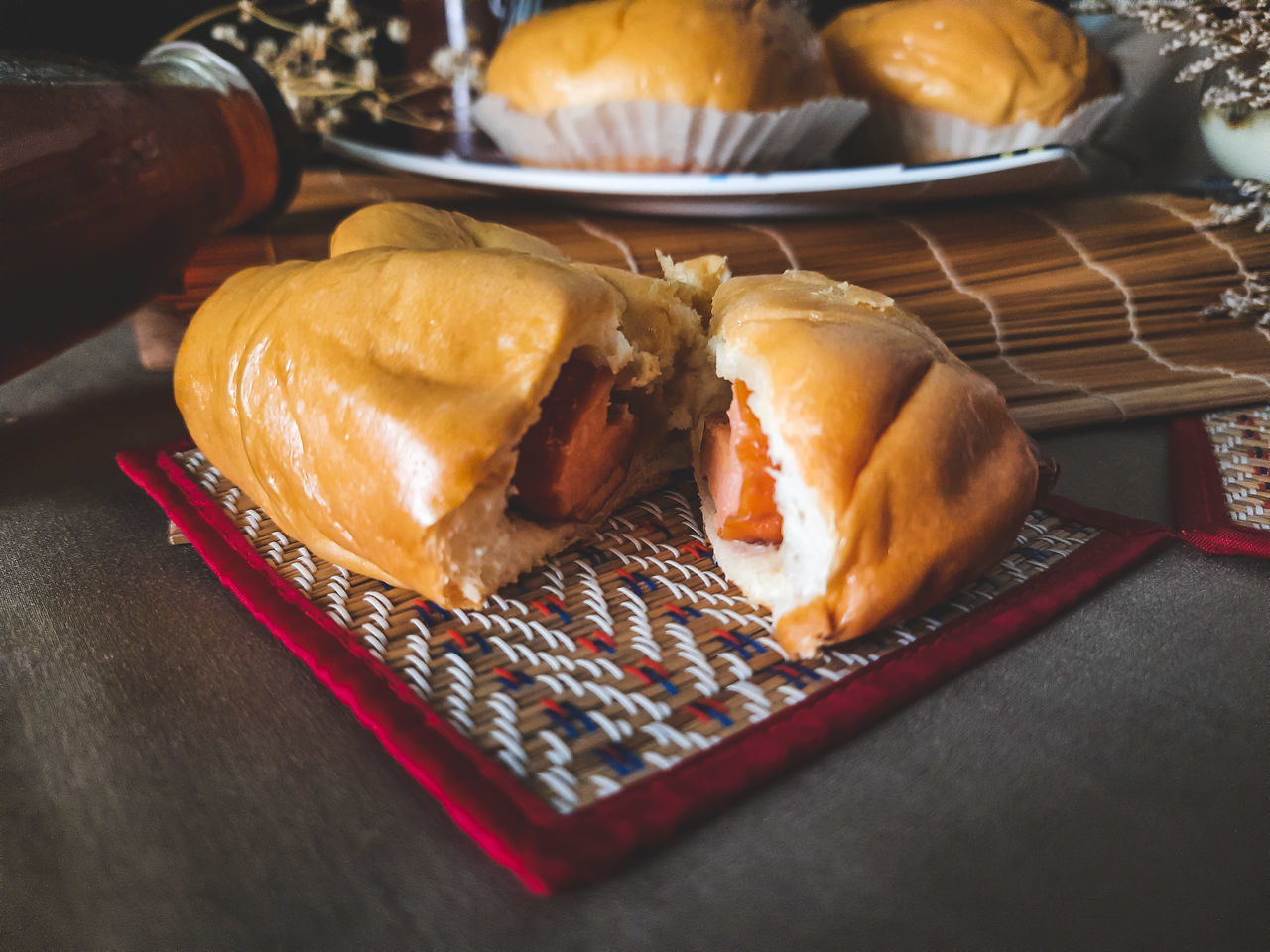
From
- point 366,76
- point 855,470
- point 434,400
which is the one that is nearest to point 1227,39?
point 855,470

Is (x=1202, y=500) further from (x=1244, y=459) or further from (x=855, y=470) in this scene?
(x=855, y=470)

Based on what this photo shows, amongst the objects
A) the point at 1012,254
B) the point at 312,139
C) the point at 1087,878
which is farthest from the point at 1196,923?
the point at 312,139

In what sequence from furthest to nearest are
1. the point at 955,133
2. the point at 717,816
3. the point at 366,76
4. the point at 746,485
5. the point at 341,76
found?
the point at 341,76, the point at 366,76, the point at 955,133, the point at 746,485, the point at 717,816

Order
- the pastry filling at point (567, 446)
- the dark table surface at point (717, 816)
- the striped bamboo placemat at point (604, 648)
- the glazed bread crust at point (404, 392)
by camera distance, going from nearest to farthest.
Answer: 1. the dark table surface at point (717, 816)
2. the striped bamboo placemat at point (604, 648)
3. the glazed bread crust at point (404, 392)
4. the pastry filling at point (567, 446)

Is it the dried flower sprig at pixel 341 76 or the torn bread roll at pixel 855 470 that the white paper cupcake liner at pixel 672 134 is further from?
the torn bread roll at pixel 855 470

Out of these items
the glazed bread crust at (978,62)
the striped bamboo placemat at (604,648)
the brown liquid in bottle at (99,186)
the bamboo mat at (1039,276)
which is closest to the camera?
the striped bamboo placemat at (604,648)

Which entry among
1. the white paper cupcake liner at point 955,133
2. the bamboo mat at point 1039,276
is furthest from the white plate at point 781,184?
the white paper cupcake liner at point 955,133

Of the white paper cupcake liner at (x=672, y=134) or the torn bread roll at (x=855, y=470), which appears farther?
the white paper cupcake liner at (x=672, y=134)
